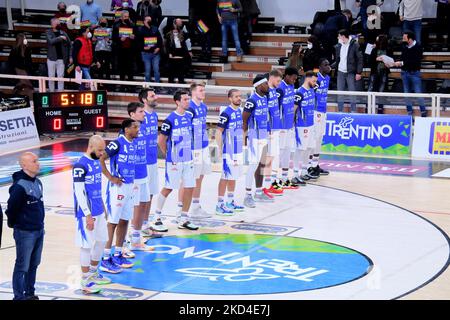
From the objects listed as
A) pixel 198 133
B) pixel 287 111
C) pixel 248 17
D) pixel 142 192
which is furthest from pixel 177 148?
pixel 248 17

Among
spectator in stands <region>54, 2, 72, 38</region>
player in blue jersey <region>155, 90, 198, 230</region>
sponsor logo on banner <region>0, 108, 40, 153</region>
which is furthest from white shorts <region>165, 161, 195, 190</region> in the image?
spectator in stands <region>54, 2, 72, 38</region>

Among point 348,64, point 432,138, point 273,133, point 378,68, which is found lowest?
point 432,138

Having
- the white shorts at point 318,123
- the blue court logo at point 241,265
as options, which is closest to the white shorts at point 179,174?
the blue court logo at point 241,265

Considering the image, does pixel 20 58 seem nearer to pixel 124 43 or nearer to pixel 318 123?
pixel 124 43

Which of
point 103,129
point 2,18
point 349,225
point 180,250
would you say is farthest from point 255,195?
point 2,18

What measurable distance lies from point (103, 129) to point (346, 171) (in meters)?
7.73

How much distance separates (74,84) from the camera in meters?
27.3

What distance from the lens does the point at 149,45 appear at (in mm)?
27875

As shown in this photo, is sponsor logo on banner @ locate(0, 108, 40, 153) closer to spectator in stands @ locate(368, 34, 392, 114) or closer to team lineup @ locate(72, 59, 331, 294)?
team lineup @ locate(72, 59, 331, 294)

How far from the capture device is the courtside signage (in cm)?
2220

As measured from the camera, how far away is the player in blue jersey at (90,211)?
11.5 metres

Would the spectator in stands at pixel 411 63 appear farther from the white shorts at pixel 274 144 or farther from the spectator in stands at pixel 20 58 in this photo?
the spectator in stands at pixel 20 58

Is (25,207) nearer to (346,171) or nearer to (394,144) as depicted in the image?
(346,171)

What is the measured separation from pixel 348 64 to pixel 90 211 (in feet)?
46.4
